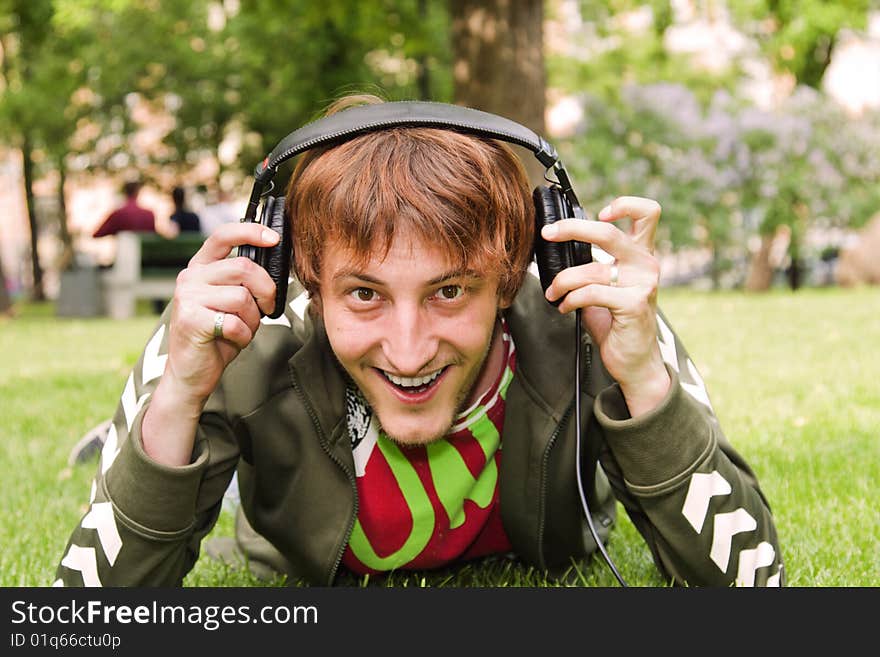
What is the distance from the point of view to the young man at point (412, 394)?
6.70 ft

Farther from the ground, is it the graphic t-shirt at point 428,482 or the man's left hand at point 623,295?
the man's left hand at point 623,295

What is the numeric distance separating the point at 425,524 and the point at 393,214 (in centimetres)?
82

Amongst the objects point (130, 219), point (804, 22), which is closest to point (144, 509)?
point (804, 22)

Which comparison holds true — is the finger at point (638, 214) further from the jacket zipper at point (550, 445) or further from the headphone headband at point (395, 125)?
the jacket zipper at point (550, 445)

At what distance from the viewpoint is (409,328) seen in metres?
2.00

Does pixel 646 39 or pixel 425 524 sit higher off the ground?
pixel 425 524

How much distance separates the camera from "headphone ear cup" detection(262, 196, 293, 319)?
2.07 meters

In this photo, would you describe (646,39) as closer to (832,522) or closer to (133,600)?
(832,522)

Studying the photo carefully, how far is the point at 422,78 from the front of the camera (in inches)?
755

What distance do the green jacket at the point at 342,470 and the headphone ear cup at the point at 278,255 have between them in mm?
217

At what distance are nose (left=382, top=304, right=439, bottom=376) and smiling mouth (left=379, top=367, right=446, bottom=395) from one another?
0.06 meters

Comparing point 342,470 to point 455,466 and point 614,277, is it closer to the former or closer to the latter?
point 455,466

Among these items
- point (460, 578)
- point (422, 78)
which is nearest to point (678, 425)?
point (460, 578)

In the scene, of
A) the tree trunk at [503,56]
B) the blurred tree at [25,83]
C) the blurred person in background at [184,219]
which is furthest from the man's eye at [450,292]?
the blurred person in background at [184,219]
